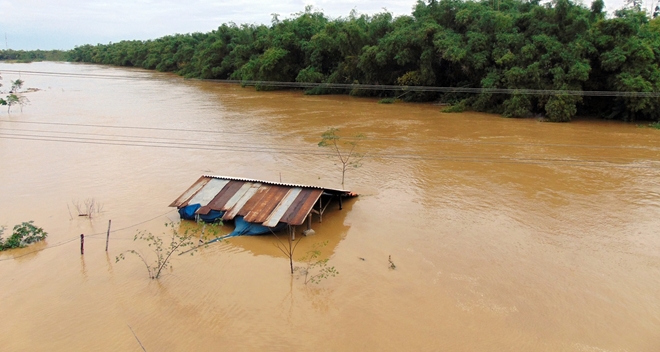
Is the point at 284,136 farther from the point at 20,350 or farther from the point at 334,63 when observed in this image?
the point at 334,63

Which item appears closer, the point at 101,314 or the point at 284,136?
the point at 101,314

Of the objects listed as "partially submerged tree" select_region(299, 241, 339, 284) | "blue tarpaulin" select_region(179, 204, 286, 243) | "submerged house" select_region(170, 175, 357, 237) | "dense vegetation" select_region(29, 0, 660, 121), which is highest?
"dense vegetation" select_region(29, 0, 660, 121)

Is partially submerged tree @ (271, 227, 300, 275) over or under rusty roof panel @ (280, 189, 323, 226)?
under

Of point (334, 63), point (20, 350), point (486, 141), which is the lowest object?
point (20, 350)

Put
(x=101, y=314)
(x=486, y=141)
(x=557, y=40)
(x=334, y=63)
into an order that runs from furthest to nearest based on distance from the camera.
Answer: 1. (x=334, y=63)
2. (x=557, y=40)
3. (x=486, y=141)
4. (x=101, y=314)

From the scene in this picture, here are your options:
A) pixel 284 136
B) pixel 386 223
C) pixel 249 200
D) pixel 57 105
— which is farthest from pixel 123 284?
pixel 57 105

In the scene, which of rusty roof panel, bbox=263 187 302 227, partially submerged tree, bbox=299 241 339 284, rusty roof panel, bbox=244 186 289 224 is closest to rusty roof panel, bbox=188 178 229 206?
rusty roof panel, bbox=244 186 289 224

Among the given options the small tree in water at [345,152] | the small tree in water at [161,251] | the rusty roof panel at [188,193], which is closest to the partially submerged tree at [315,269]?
the small tree in water at [161,251]

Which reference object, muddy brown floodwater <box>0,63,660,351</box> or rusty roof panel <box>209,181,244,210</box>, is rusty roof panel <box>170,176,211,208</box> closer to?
rusty roof panel <box>209,181,244,210</box>
